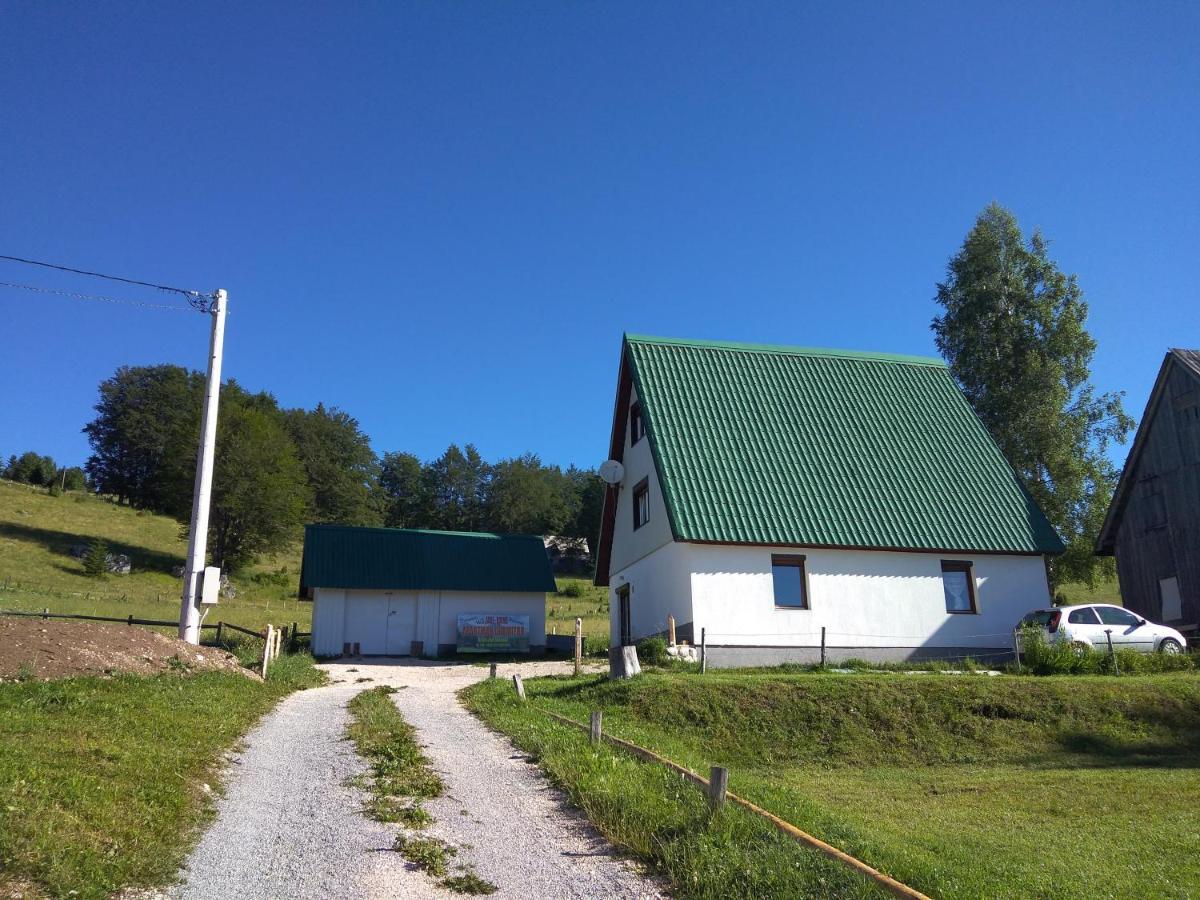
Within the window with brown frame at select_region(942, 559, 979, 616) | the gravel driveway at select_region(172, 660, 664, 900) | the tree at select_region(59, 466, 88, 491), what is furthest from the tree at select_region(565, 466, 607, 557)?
the gravel driveway at select_region(172, 660, 664, 900)

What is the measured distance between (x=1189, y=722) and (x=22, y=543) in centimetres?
5752

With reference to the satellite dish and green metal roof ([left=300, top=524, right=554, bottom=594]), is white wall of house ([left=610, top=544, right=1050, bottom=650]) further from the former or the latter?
green metal roof ([left=300, top=524, right=554, bottom=594])

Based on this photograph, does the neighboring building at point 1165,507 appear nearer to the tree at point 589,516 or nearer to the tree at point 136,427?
the tree at point 589,516

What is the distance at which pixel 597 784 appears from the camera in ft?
31.3

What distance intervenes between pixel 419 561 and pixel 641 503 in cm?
1022

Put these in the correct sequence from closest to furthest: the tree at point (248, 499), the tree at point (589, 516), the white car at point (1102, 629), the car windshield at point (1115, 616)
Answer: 1. the white car at point (1102, 629)
2. the car windshield at point (1115, 616)
3. the tree at point (248, 499)
4. the tree at point (589, 516)

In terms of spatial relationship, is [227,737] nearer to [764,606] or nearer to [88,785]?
[88,785]

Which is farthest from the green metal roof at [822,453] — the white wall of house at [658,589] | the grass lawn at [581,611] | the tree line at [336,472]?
the tree line at [336,472]

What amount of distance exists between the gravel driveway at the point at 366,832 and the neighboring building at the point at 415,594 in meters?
18.4

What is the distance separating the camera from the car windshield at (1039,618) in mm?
21809

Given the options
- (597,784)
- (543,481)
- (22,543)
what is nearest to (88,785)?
(597,784)

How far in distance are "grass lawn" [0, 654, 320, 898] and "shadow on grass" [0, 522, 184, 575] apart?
46613mm

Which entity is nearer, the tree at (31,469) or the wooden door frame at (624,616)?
the wooden door frame at (624,616)

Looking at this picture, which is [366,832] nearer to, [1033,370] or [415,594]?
[415,594]
